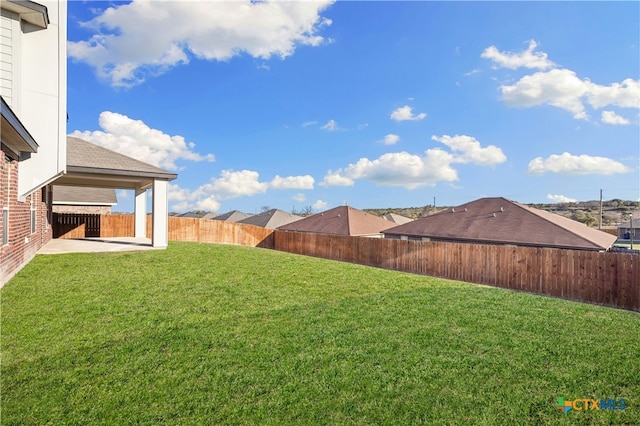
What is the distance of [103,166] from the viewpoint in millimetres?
12992

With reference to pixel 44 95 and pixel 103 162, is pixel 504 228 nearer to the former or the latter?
pixel 103 162

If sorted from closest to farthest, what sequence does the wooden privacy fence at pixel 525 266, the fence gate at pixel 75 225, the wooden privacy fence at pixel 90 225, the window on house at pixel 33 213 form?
the wooden privacy fence at pixel 525 266 < the window on house at pixel 33 213 < the fence gate at pixel 75 225 < the wooden privacy fence at pixel 90 225

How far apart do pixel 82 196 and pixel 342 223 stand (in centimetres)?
1998

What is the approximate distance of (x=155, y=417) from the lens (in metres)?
3.33

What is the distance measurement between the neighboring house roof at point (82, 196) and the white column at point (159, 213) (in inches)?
615

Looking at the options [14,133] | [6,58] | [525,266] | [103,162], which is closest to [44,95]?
[6,58]

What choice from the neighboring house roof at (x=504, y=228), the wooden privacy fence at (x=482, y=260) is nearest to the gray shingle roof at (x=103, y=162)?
the wooden privacy fence at (x=482, y=260)

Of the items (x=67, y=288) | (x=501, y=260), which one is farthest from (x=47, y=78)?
(x=501, y=260)

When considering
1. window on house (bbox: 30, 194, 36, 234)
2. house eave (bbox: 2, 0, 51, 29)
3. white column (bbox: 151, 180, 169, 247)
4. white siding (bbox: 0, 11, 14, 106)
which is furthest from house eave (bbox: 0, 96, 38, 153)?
white column (bbox: 151, 180, 169, 247)

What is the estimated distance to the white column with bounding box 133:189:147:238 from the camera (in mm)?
18375

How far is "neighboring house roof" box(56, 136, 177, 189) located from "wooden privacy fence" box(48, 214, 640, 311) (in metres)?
8.25

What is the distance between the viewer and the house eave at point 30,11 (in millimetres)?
8277

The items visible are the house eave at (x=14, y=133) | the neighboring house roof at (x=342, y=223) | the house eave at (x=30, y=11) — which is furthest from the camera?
the neighboring house roof at (x=342, y=223)

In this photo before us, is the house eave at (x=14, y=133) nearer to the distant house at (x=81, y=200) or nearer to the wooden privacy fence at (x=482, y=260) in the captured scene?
the wooden privacy fence at (x=482, y=260)
